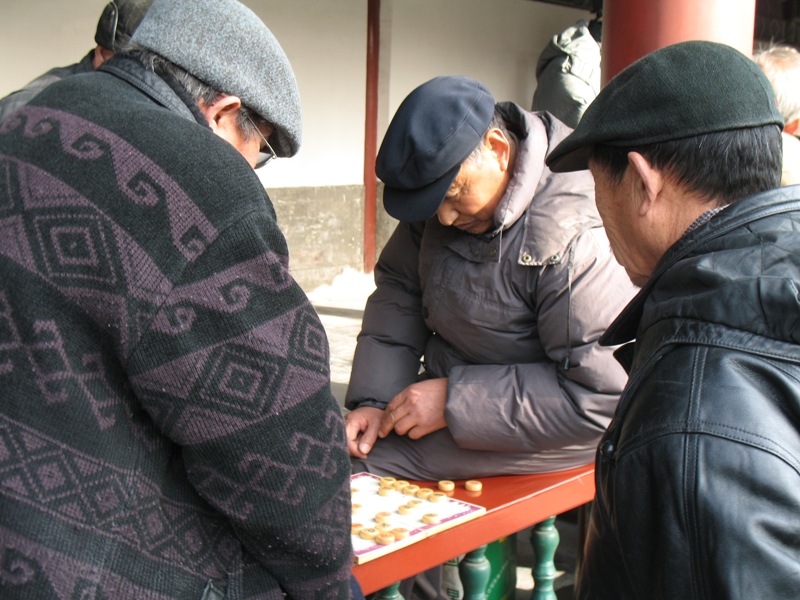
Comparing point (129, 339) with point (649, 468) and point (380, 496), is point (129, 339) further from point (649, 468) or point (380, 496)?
point (380, 496)

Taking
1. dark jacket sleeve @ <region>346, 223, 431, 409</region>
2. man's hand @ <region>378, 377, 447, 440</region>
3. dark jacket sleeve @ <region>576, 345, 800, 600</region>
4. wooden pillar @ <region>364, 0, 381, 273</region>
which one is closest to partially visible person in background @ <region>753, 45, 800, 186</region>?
dark jacket sleeve @ <region>346, 223, 431, 409</region>

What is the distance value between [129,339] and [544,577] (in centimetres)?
176

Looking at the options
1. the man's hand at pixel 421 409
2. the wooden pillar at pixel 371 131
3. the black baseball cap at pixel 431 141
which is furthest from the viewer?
the wooden pillar at pixel 371 131

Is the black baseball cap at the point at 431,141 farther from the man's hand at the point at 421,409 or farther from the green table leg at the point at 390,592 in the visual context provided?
the green table leg at the point at 390,592

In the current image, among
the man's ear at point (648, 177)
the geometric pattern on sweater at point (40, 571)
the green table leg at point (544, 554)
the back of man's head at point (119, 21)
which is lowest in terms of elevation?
the green table leg at point (544, 554)

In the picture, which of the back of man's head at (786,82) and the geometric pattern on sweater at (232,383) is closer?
the geometric pattern on sweater at (232,383)

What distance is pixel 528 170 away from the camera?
2.20m

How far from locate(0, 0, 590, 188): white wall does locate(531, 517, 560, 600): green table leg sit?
4.60m

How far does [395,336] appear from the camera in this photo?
2619 millimetres

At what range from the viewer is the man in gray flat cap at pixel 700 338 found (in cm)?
90

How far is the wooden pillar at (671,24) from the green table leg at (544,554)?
1.57 meters

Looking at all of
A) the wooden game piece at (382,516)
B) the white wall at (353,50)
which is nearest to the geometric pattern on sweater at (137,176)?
the wooden game piece at (382,516)

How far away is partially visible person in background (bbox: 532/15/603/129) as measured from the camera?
4625 millimetres

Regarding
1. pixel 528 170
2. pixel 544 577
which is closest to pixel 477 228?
pixel 528 170
